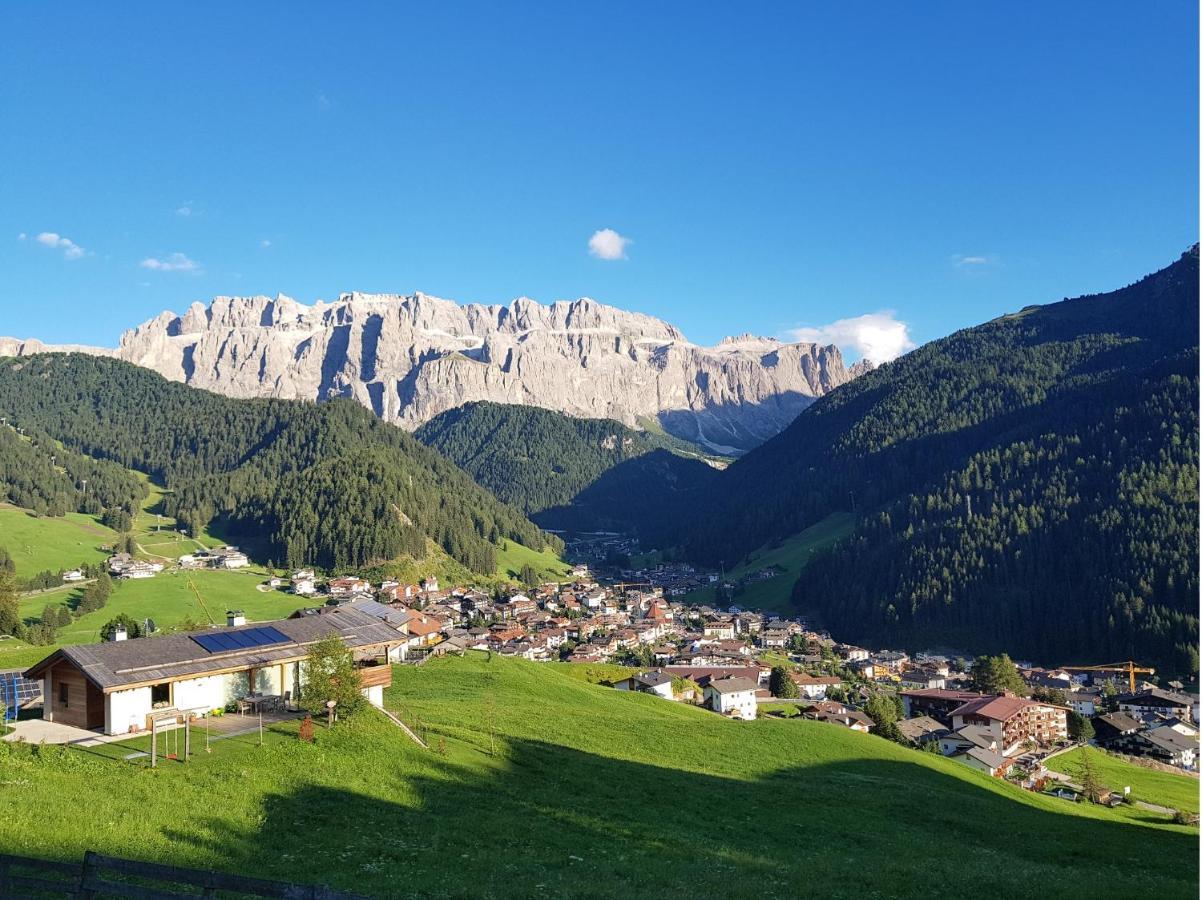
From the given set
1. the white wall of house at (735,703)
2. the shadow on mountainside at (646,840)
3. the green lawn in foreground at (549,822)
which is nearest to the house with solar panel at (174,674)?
the green lawn in foreground at (549,822)

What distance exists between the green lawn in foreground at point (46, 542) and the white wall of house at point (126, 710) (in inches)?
5601

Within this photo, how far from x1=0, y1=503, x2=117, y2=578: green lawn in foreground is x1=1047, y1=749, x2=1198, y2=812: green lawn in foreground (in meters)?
166

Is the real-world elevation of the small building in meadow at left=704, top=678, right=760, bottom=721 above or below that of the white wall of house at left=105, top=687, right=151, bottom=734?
below

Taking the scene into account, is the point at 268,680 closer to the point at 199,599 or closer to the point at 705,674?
the point at 705,674

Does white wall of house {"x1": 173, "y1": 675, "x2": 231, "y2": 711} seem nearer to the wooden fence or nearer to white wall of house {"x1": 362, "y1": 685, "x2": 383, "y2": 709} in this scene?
white wall of house {"x1": 362, "y1": 685, "x2": 383, "y2": 709}

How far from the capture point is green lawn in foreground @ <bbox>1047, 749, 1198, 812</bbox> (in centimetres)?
6894

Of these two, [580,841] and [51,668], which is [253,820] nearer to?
[580,841]

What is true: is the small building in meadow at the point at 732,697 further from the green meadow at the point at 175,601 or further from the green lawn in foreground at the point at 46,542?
the green lawn in foreground at the point at 46,542

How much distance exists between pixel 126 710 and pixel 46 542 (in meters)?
176

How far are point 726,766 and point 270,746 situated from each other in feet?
82.6

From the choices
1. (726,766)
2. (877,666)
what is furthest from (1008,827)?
(877,666)

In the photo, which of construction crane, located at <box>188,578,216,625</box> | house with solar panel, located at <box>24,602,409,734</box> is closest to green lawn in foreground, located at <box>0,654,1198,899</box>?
house with solar panel, located at <box>24,602,409,734</box>

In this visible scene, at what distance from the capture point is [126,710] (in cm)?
3262

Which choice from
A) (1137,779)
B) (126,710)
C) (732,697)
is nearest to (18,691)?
(126,710)
